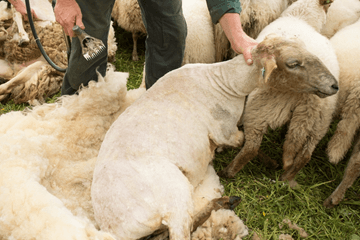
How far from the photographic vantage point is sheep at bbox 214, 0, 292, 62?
9.07 feet

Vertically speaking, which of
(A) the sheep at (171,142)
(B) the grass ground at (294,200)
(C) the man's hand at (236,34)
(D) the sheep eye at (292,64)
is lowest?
(B) the grass ground at (294,200)

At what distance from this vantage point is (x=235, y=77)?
6.48 feet

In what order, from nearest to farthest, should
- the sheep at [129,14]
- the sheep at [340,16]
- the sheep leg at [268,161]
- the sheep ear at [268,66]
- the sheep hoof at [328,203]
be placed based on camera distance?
the sheep ear at [268,66] → the sheep hoof at [328,203] → the sheep leg at [268,161] → the sheep at [340,16] → the sheep at [129,14]

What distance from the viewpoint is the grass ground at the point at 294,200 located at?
2090 mm

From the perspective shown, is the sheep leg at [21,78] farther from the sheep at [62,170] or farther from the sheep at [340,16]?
the sheep at [340,16]

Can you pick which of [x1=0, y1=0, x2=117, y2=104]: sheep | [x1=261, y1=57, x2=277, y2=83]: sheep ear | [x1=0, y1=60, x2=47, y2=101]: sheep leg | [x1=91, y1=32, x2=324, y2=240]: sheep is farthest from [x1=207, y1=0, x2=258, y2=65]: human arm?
[x1=0, y1=60, x2=47, y2=101]: sheep leg

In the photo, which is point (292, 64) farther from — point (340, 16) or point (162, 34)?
point (340, 16)

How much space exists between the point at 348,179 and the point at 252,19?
164 centimetres

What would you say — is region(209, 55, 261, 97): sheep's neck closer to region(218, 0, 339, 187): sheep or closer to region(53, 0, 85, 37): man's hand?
region(218, 0, 339, 187): sheep

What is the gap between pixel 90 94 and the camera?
234cm

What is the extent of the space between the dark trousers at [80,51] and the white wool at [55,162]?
120 mm

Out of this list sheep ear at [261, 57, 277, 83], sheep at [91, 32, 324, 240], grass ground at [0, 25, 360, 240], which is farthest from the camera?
grass ground at [0, 25, 360, 240]

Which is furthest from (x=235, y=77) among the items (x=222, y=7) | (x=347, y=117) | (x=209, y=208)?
(x=347, y=117)

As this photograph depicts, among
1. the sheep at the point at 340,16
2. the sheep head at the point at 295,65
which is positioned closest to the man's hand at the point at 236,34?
the sheep head at the point at 295,65
